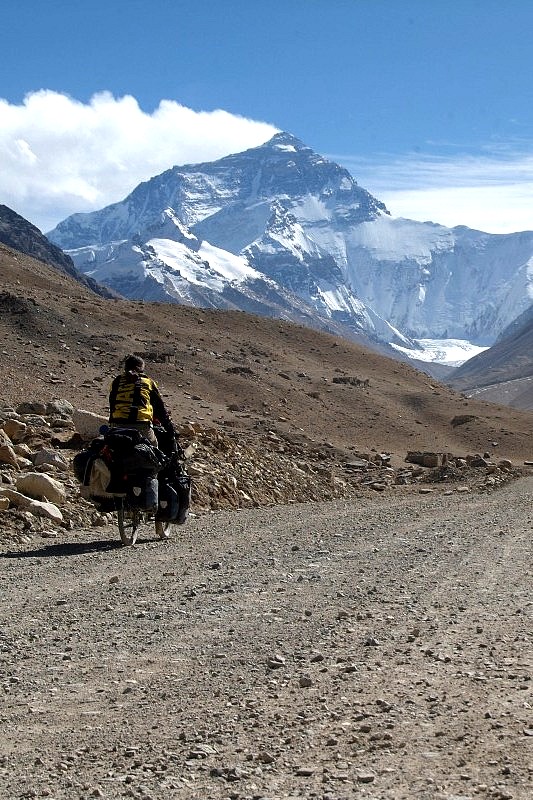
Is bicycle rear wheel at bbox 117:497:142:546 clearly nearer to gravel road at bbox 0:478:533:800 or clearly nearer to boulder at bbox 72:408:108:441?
gravel road at bbox 0:478:533:800

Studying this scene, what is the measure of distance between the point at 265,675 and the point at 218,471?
1343cm

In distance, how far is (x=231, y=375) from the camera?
38375 mm

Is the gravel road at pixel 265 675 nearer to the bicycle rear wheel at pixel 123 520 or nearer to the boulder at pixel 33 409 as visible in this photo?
the bicycle rear wheel at pixel 123 520

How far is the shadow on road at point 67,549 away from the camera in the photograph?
11344mm

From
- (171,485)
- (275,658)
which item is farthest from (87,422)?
(275,658)

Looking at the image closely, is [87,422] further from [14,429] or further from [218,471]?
[218,471]

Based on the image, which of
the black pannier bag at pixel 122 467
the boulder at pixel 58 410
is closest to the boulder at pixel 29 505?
the black pannier bag at pixel 122 467

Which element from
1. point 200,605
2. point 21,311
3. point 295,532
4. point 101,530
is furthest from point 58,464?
point 21,311

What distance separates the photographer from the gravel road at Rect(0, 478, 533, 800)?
4.55 m

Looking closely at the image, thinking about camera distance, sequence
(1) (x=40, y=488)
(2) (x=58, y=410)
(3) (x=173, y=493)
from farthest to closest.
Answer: (2) (x=58, y=410)
(1) (x=40, y=488)
(3) (x=173, y=493)

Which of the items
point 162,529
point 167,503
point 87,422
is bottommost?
point 162,529

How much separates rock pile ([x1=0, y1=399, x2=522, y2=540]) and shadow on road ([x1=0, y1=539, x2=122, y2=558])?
0.78 m

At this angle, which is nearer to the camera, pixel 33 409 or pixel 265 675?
pixel 265 675

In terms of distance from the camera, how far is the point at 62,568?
33.7 feet
